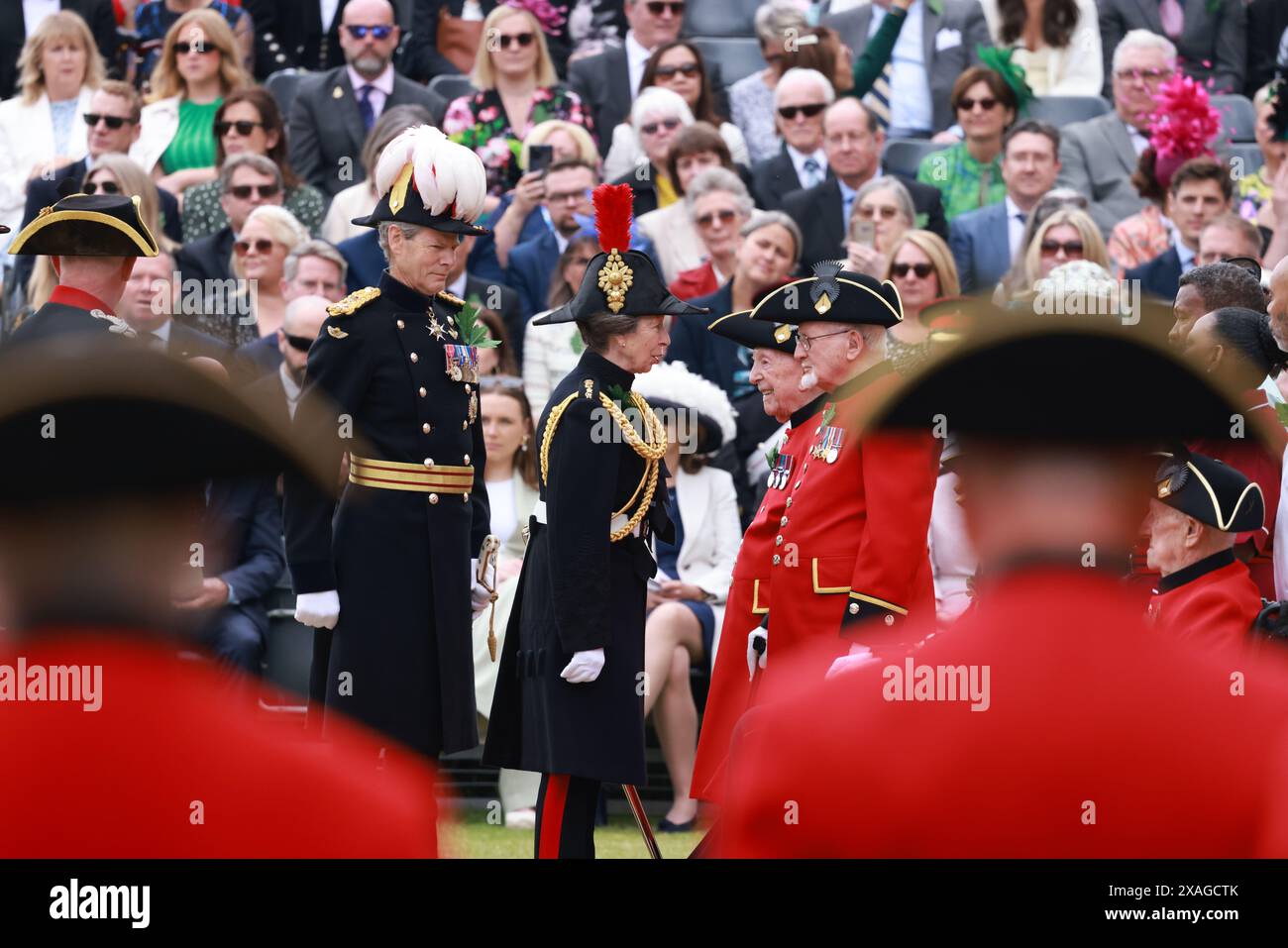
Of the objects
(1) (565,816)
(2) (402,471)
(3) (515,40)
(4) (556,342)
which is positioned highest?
(3) (515,40)

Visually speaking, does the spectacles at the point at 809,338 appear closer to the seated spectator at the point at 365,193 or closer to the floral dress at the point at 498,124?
the seated spectator at the point at 365,193

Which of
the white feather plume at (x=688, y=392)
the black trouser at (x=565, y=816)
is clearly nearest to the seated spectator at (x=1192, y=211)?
the white feather plume at (x=688, y=392)

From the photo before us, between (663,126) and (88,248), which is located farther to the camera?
(663,126)

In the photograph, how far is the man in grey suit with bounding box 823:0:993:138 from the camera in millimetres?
11078

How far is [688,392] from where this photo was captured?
806 cm

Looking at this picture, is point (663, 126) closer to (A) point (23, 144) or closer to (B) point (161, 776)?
(A) point (23, 144)

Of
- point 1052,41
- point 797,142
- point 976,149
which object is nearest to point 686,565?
point 797,142

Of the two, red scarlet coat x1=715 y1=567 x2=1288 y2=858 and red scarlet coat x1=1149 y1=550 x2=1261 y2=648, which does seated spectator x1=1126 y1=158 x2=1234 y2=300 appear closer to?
red scarlet coat x1=1149 y1=550 x2=1261 y2=648

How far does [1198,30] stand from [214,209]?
5880 millimetres

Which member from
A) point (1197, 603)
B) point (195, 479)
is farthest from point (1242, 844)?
point (1197, 603)

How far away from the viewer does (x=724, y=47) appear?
11.5m

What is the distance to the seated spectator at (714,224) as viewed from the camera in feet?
30.6

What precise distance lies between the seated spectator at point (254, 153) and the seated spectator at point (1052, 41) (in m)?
4.01
